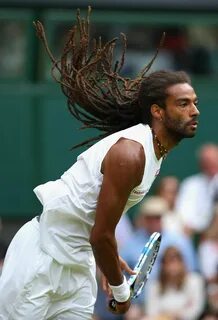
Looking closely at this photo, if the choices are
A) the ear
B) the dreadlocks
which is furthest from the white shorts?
the ear

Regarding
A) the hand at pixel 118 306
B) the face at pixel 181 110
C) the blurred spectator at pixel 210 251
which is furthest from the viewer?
the blurred spectator at pixel 210 251

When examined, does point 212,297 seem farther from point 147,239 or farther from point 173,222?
point 173,222

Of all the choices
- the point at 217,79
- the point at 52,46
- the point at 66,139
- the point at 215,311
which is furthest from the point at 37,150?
the point at 215,311

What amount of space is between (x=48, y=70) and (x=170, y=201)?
180 centimetres

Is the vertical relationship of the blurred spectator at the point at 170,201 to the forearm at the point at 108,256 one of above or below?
below

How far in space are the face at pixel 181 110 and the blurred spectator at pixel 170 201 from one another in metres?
4.68

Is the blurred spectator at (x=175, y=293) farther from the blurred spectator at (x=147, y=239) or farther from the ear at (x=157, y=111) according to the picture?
the ear at (x=157, y=111)

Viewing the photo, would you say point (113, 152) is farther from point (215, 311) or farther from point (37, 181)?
point (37, 181)

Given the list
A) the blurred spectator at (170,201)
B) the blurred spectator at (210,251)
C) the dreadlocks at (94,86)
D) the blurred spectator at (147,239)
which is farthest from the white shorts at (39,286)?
the blurred spectator at (170,201)

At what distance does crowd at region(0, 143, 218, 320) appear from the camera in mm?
9719

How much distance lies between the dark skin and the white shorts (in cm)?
23

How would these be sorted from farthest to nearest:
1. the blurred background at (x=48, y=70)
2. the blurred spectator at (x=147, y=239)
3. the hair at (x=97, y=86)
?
1. the blurred background at (x=48, y=70)
2. the blurred spectator at (x=147, y=239)
3. the hair at (x=97, y=86)

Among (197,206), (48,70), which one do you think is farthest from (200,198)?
(48,70)

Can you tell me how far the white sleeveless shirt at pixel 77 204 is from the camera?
5.91 metres
